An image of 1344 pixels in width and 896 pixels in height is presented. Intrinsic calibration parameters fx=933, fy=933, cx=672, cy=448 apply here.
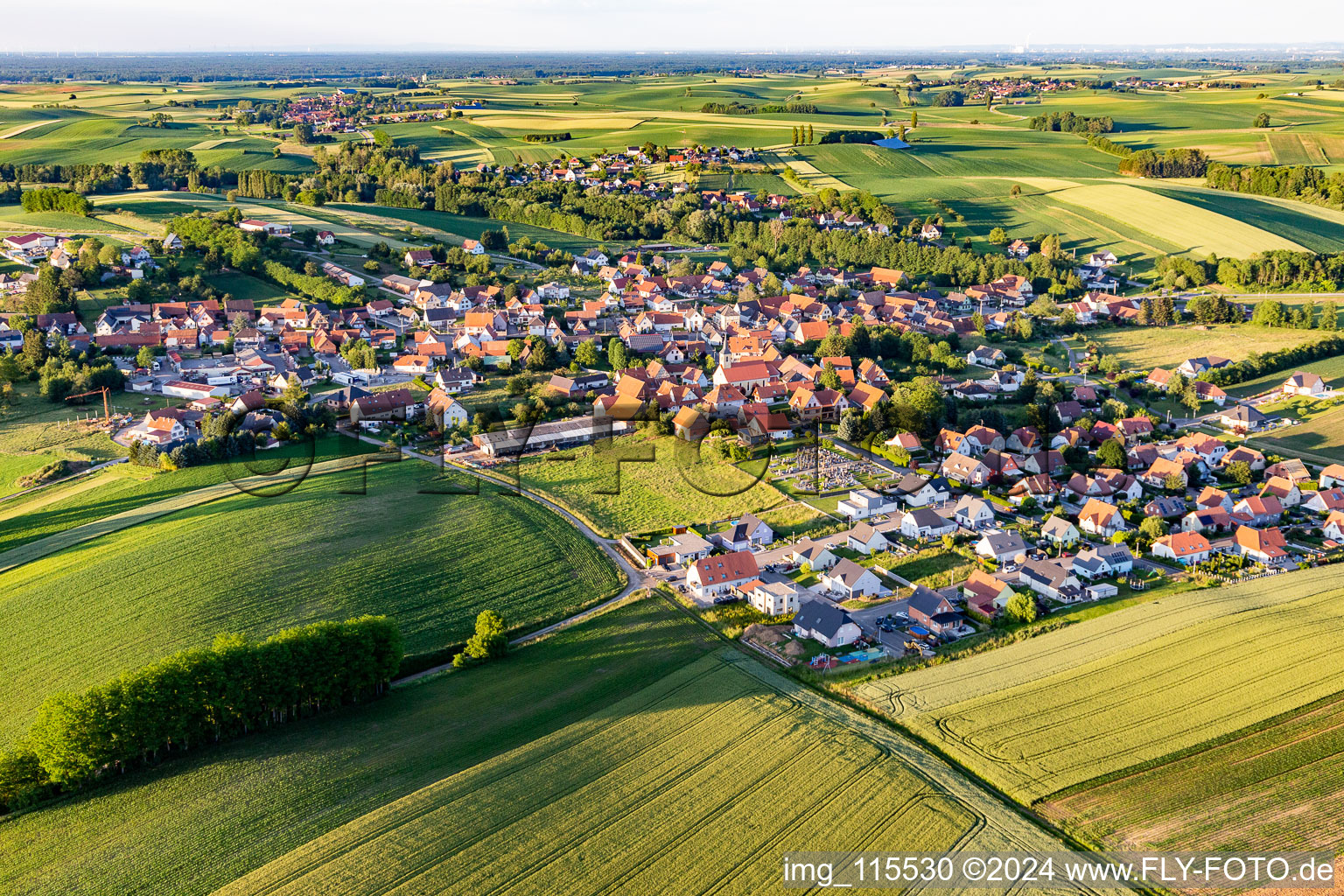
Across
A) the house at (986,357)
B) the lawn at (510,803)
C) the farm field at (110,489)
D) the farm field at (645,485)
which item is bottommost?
the lawn at (510,803)

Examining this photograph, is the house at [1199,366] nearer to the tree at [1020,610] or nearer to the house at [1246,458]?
the house at [1246,458]

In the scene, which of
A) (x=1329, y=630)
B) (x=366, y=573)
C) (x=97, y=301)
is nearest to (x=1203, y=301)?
(x=1329, y=630)

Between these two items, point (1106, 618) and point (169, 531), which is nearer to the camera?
point (1106, 618)

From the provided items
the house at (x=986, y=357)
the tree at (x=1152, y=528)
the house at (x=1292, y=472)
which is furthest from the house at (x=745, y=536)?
the house at (x=986, y=357)

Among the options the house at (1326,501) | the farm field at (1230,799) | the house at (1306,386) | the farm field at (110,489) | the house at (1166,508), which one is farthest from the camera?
the house at (1306,386)

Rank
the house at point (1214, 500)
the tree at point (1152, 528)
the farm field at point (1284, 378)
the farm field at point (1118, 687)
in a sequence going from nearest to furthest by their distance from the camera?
the farm field at point (1118, 687), the tree at point (1152, 528), the house at point (1214, 500), the farm field at point (1284, 378)

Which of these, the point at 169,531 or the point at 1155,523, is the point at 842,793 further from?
the point at 169,531

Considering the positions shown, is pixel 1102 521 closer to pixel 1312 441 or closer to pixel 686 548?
pixel 686 548

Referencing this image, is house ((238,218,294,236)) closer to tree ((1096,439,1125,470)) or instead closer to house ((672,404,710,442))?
house ((672,404,710,442))
